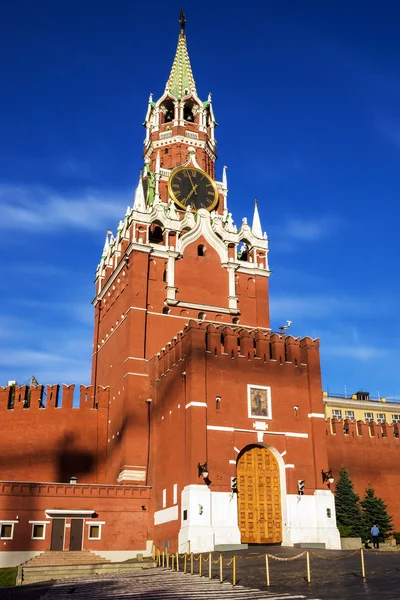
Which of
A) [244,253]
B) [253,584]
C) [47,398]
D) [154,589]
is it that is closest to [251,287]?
[244,253]

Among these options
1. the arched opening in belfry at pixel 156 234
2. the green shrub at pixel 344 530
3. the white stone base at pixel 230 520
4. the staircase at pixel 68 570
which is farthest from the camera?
the arched opening in belfry at pixel 156 234

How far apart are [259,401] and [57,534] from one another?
13.7 m

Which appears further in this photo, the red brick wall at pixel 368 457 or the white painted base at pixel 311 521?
the red brick wall at pixel 368 457

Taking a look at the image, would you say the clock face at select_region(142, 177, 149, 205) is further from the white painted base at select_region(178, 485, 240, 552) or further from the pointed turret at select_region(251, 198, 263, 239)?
the white painted base at select_region(178, 485, 240, 552)

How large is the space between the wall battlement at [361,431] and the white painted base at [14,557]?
21290mm

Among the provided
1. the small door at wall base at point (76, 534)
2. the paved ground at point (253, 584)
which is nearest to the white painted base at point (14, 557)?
the small door at wall base at point (76, 534)

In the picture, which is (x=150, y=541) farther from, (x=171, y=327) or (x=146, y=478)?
(x=171, y=327)

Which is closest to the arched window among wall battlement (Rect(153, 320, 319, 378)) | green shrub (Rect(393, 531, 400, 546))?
wall battlement (Rect(153, 320, 319, 378))

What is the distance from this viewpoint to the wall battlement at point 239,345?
38781mm

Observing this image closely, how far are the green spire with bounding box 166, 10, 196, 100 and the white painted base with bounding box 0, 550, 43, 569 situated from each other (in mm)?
40196

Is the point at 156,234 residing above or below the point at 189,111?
below

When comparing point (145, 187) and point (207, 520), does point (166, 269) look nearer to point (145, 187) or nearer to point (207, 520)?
point (145, 187)

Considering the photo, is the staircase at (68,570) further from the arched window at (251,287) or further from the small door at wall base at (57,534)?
the arched window at (251,287)

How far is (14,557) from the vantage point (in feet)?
121
